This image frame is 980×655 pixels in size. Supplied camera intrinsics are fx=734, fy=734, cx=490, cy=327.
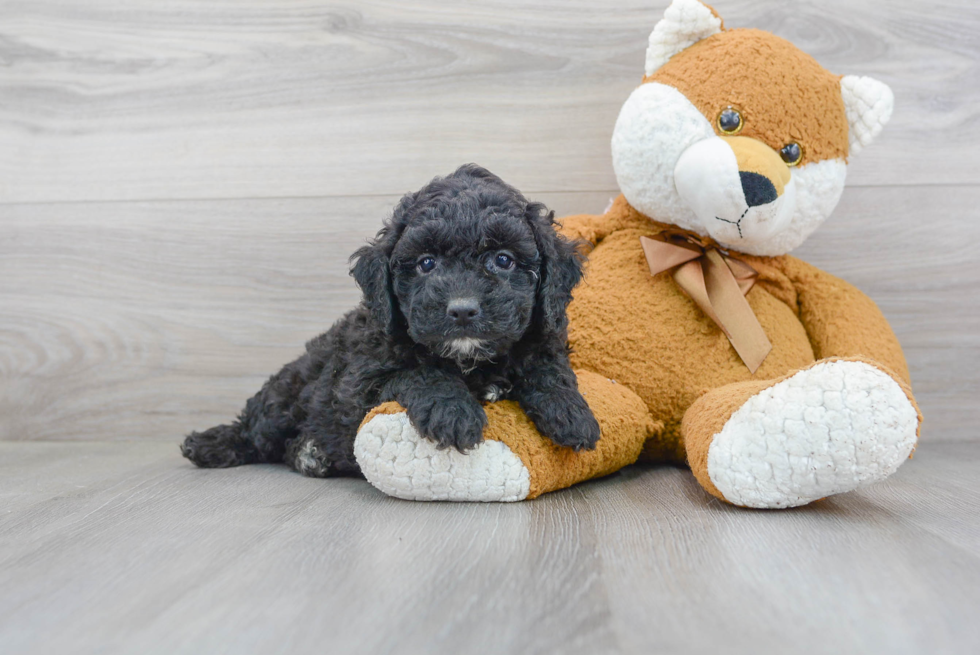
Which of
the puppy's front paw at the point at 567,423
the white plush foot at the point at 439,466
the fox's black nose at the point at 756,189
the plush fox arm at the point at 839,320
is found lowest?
the white plush foot at the point at 439,466

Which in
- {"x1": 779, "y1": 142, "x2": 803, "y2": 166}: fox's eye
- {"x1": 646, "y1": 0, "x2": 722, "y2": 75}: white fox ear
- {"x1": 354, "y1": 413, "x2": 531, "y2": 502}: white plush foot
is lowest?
{"x1": 354, "y1": 413, "x2": 531, "y2": 502}: white plush foot

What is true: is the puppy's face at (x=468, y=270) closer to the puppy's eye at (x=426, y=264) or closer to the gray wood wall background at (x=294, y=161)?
the puppy's eye at (x=426, y=264)

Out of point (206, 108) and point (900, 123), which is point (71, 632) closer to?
point (206, 108)

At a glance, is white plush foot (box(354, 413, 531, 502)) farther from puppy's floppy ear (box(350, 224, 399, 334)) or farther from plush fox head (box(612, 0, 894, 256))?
plush fox head (box(612, 0, 894, 256))

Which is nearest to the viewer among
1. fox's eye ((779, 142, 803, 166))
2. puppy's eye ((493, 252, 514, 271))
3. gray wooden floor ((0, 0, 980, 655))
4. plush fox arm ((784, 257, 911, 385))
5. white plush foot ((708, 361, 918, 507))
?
white plush foot ((708, 361, 918, 507))

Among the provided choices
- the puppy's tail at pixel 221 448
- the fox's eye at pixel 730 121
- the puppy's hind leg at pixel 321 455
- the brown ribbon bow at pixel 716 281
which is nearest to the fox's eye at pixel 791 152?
→ the fox's eye at pixel 730 121

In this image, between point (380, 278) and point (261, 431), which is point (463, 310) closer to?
point (380, 278)

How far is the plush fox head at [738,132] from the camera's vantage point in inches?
65.2

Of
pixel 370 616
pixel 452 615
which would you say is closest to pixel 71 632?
pixel 370 616

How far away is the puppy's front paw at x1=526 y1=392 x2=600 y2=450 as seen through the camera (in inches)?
56.3

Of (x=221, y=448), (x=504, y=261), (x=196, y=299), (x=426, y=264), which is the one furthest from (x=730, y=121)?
(x=196, y=299)

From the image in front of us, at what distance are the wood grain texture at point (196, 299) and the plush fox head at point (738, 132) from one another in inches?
20.1

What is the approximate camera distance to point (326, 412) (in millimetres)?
1680

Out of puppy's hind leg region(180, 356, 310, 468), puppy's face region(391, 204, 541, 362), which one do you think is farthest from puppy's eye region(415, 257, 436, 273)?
puppy's hind leg region(180, 356, 310, 468)
